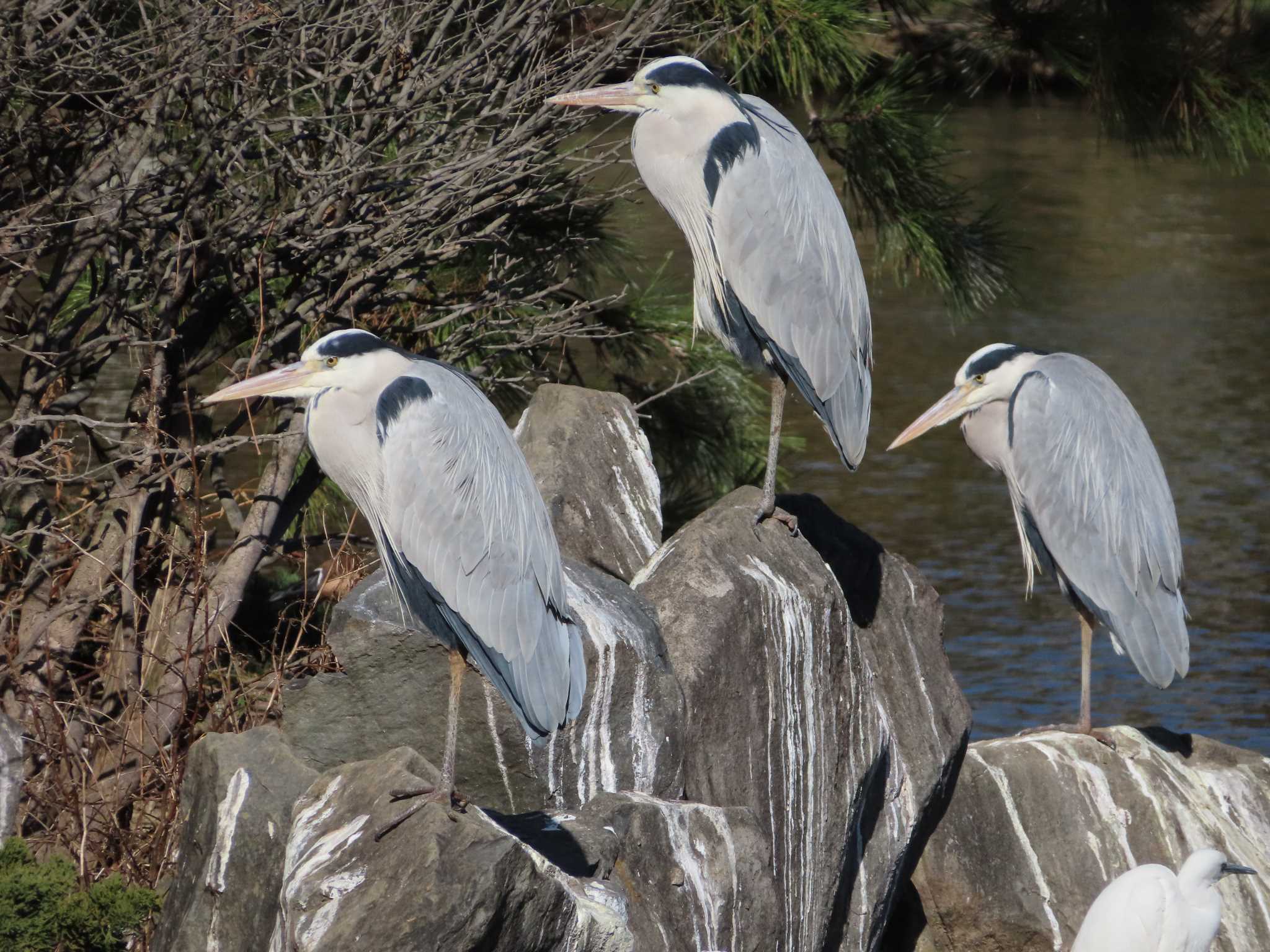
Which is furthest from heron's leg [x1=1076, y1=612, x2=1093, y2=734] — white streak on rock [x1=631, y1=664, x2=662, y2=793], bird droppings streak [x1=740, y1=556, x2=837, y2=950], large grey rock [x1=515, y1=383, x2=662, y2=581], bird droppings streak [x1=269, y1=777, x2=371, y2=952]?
bird droppings streak [x1=269, y1=777, x2=371, y2=952]

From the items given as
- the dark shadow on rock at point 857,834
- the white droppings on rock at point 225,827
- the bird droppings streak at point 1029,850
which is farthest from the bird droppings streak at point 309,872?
the bird droppings streak at point 1029,850

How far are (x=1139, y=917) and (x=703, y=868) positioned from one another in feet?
4.52

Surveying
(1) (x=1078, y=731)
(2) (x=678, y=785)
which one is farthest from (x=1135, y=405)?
(2) (x=678, y=785)

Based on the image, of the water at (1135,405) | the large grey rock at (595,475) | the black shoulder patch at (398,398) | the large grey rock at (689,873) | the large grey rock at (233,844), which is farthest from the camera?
the water at (1135,405)

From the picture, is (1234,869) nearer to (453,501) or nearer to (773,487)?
(773,487)

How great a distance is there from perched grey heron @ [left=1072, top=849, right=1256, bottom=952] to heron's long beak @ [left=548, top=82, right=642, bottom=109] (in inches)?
100

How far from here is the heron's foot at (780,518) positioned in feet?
15.9

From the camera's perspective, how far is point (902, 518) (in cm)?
1123

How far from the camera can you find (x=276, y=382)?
147 inches

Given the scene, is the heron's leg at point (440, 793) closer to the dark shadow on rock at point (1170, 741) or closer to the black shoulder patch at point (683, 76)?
the black shoulder patch at point (683, 76)

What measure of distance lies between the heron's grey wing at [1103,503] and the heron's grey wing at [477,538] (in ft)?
7.42

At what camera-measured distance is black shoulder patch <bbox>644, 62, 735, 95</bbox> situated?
4906 mm

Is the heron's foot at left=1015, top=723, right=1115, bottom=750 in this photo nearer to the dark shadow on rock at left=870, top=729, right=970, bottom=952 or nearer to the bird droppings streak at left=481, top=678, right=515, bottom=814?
the dark shadow on rock at left=870, top=729, right=970, bottom=952

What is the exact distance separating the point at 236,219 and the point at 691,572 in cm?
159
